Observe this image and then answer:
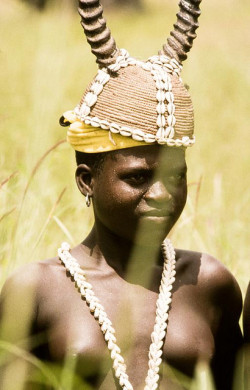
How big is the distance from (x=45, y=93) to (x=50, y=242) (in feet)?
4.63

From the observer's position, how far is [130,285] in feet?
9.88

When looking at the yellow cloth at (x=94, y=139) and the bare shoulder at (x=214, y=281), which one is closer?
the yellow cloth at (x=94, y=139)

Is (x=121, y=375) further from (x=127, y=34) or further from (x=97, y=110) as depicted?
(x=127, y=34)

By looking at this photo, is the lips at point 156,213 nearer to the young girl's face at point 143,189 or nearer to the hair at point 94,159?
the young girl's face at point 143,189

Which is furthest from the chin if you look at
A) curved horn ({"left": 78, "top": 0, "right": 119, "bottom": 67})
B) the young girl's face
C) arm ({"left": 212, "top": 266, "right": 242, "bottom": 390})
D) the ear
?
curved horn ({"left": 78, "top": 0, "right": 119, "bottom": 67})

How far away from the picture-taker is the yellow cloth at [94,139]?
113 inches

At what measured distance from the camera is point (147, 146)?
2.87 meters

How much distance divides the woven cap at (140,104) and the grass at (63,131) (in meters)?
0.15

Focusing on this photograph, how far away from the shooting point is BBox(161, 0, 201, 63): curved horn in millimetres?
3012

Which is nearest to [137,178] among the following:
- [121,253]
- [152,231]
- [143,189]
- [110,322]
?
[143,189]

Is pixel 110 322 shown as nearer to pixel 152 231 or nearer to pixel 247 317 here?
pixel 152 231

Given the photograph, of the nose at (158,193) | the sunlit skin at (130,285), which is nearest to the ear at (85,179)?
the sunlit skin at (130,285)

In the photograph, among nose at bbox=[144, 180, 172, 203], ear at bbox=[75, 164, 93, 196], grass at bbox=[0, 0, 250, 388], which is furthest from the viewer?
grass at bbox=[0, 0, 250, 388]

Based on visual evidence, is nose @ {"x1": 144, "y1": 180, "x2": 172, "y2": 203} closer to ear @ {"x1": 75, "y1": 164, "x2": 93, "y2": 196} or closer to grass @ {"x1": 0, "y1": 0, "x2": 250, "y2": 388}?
ear @ {"x1": 75, "y1": 164, "x2": 93, "y2": 196}
